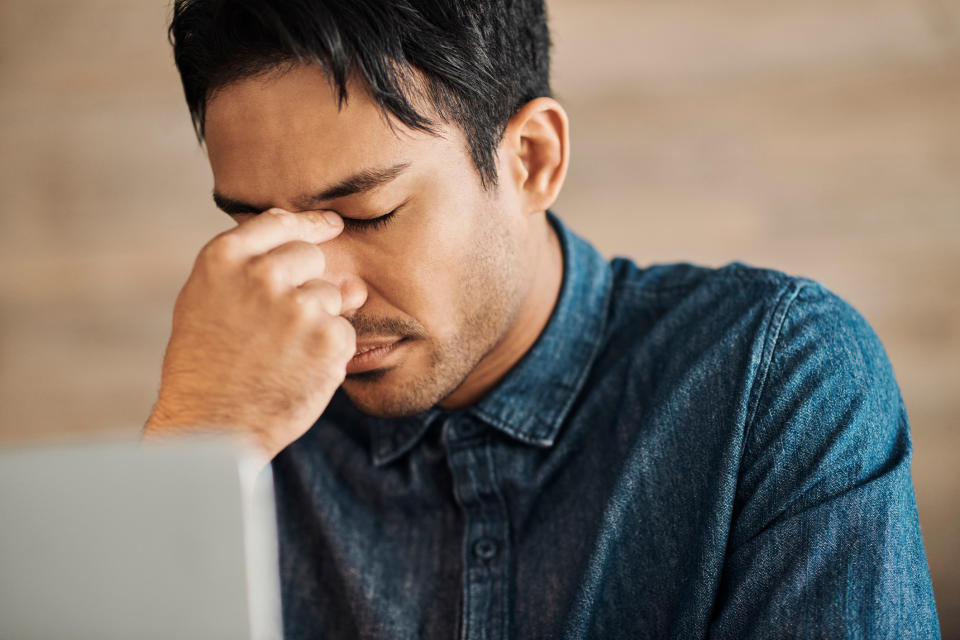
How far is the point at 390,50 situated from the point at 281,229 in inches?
9.1

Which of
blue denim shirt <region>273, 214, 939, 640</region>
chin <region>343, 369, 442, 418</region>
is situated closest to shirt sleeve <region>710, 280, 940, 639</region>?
blue denim shirt <region>273, 214, 939, 640</region>

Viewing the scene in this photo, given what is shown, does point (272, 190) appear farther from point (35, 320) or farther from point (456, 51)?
point (35, 320)

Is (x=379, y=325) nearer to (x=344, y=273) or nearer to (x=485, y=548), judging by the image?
(x=344, y=273)

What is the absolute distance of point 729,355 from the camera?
926mm

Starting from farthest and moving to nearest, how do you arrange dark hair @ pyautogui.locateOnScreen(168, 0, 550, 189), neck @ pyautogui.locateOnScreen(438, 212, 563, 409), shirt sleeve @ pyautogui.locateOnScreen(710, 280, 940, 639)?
neck @ pyautogui.locateOnScreen(438, 212, 563, 409) → dark hair @ pyautogui.locateOnScreen(168, 0, 550, 189) → shirt sleeve @ pyautogui.locateOnScreen(710, 280, 940, 639)

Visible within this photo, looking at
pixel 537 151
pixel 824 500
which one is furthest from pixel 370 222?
pixel 824 500

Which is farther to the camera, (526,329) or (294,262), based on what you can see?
(526,329)

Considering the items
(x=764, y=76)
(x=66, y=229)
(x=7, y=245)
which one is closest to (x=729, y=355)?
(x=764, y=76)

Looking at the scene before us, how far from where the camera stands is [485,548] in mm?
996

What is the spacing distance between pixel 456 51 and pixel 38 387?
4.41 feet

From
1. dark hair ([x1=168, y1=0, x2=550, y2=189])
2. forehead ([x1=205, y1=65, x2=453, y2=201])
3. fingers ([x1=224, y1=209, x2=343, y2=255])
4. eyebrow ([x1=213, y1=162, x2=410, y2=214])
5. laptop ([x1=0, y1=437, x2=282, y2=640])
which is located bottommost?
laptop ([x1=0, y1=437, x2=282, y2=640])

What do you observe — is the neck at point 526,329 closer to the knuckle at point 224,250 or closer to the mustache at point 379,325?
the mustache at point 379,325

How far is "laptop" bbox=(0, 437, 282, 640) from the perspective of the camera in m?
0.38

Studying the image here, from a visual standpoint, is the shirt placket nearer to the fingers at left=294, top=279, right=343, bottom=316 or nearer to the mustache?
the mustache
